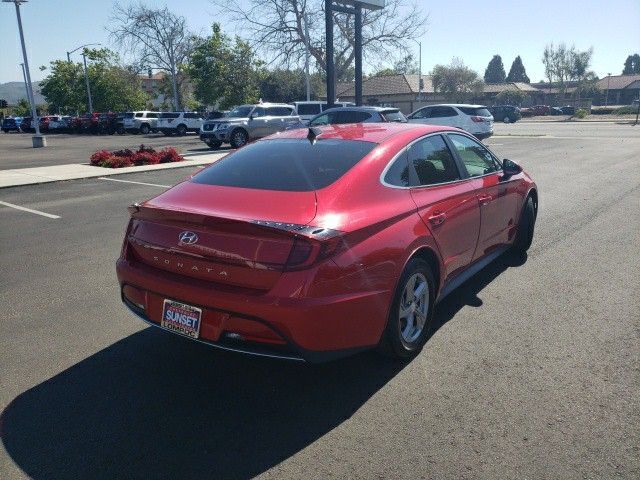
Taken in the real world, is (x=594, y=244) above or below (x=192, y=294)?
below

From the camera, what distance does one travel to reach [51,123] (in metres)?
49.0

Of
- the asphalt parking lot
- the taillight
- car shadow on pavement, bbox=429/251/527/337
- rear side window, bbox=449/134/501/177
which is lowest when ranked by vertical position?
car shadow on pavement, bbox=429/251/527/337

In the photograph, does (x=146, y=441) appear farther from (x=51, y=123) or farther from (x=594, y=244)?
(x=51, y=123)

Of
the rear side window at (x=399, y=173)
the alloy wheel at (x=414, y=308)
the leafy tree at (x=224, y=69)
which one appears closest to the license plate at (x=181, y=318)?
the alloy wheel at (x=414, y=308)

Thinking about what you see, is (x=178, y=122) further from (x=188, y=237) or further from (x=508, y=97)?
(x=508, y=97)

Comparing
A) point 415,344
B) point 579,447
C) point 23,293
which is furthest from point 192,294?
point 23,293

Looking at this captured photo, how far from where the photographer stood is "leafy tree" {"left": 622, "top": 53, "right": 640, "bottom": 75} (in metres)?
156

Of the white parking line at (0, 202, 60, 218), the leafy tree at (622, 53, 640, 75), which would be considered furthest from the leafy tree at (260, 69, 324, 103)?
the leafy tree at (622, 53, 640, 75)

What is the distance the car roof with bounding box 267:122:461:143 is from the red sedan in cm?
2

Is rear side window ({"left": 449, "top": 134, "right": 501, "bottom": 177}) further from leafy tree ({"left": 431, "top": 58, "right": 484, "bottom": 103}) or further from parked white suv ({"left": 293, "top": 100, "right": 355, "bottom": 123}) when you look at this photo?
leafy tree ({"left": 431, "top": 58, "right": 484, "bottom": 103})

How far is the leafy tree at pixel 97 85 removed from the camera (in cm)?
6047

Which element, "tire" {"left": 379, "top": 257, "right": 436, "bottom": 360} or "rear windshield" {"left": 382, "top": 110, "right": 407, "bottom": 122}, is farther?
"rear windshield" {"left": 382, "top": 110, "right": 407, "bottom": 122}

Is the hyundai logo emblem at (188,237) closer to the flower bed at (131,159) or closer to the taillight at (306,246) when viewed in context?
the taillight at (306,246)

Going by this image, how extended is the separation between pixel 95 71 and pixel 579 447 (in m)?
66.9
